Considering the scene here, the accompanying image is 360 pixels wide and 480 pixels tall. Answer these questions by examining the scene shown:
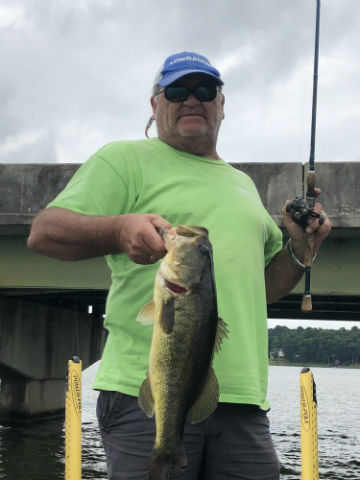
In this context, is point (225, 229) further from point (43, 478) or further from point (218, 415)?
point (43, 478)

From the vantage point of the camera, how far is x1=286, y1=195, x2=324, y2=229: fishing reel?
3283 mm

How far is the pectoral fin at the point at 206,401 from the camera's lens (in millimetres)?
2439

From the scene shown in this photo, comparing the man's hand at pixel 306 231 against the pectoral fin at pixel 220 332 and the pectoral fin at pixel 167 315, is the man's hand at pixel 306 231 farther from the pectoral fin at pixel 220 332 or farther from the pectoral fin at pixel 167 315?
the pectoral fin at pixel 167 315

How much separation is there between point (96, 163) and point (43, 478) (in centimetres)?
1196

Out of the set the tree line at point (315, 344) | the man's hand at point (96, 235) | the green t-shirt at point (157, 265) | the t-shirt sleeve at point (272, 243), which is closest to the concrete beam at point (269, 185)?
the t-shirt sleeve at point (272, 243)

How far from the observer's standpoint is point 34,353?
66.2ft

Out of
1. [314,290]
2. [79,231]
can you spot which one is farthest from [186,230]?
[314,290]

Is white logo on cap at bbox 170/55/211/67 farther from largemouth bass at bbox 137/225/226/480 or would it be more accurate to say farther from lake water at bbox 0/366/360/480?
lake water at bbox 0/366/360/480

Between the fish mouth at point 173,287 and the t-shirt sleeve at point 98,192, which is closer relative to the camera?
the fish mouth at point 173,287

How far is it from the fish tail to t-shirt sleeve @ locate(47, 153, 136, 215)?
3.47 feet

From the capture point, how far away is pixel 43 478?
13.2 metres

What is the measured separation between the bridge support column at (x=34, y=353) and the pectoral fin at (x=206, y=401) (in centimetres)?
1682

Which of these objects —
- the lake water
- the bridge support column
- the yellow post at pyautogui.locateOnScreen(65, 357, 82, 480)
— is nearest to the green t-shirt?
the yellow post at pyautogui.locateOnScreen(65, 357, 82, 480)

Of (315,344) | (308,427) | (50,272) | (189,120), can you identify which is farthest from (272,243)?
(315,344)
